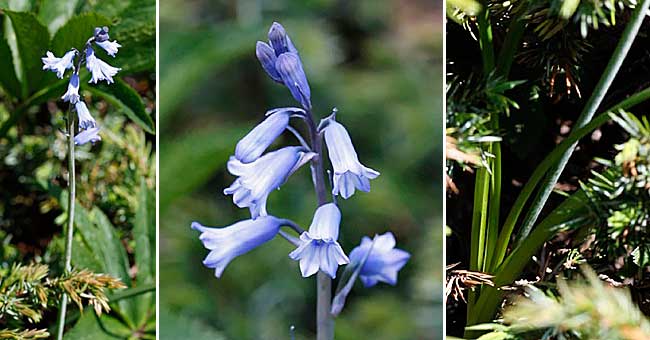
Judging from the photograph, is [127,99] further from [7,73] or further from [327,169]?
[327,169]

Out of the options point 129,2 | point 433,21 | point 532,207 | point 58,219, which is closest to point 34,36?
point 129,2

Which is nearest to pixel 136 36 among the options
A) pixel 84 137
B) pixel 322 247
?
pixel 84 137

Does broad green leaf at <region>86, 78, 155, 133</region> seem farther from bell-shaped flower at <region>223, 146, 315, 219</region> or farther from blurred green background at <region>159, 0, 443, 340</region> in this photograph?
bell-shaped flower at <region>223, 146, 315, 219</region>

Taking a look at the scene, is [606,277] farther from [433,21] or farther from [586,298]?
[433,21]

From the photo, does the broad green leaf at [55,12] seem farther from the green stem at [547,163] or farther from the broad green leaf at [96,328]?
the green stem at [547,163]

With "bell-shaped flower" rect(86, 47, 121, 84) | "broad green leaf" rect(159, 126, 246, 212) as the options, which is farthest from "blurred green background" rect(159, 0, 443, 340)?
"bell-shaped flower" rect(86, 47, 121, 84)

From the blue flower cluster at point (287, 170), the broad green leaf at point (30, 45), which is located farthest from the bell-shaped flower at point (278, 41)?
the broad green leaf at point (30, 45)
